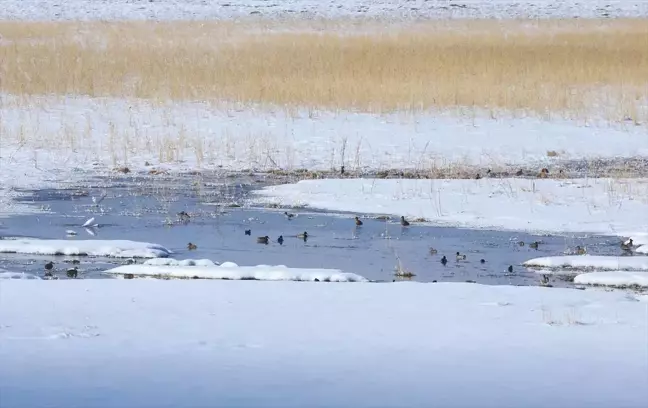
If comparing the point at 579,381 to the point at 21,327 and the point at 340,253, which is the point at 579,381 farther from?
the point at 340,253

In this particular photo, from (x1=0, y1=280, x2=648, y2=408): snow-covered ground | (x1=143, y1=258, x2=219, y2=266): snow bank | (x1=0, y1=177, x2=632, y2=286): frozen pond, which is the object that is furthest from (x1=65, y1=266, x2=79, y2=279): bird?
(x1=143, y1=258, x2=219, y2=266): snow bank

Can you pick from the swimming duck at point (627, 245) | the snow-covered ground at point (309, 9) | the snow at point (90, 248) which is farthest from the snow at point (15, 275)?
the snow-covered ground at point (309, 9)

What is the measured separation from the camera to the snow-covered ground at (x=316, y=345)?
5.48m

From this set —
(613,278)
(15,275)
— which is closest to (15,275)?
(15,275)

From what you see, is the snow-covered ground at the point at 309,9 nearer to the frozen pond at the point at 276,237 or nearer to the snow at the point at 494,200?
the snow at the point at 494,200

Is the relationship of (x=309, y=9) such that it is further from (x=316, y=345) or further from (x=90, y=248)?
(x=316, y=345)

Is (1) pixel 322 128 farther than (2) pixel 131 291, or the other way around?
(1) pixel 322 128

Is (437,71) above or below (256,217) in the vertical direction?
above

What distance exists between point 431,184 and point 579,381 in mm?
7469

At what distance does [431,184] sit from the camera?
43.0 ft

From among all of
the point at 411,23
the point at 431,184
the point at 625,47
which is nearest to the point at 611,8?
the point at 411,23

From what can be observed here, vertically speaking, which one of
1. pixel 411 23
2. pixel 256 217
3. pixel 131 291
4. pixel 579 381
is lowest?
pixel 579 381

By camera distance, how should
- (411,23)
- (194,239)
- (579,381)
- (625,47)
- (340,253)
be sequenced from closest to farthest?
(579,381)
(340,253)
(194,239)
(625,47)
(411,23)

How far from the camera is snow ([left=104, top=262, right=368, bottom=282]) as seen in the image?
8.29 metres
